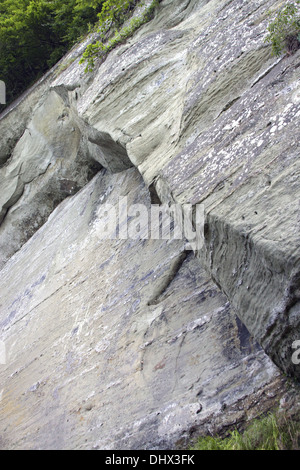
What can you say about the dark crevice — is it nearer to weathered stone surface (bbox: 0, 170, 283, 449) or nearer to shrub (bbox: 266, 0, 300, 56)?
weathered stone surface (bbox: 0, 170, 283, 449)

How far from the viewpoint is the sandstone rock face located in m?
3.86

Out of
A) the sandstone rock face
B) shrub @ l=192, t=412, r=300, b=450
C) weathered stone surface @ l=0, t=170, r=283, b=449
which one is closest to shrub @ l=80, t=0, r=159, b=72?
the sandstone rock face

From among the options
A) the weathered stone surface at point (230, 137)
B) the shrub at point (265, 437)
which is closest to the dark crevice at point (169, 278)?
the weathered stone surface at point (230, 137)

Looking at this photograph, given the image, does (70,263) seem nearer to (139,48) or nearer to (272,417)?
(139,48)

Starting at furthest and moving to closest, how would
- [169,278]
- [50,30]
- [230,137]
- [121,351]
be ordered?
[50,30] → [169,278] → [121,351] → [230,137]

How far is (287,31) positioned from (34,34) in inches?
459

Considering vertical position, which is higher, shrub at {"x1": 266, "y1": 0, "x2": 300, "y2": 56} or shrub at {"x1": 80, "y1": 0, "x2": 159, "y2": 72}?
shrub at {"x1": 80, "y1": 0, "x2": 159, "y2": 72}

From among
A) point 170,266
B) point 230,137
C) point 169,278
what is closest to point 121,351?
point 169,278

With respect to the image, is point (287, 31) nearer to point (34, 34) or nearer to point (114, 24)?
point (114, 24)

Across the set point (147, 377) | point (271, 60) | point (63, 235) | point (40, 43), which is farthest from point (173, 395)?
point (40, 43)

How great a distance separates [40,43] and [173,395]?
45.1ft

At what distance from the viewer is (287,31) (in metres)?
4.97

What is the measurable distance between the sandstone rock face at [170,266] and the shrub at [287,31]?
24 centimetres

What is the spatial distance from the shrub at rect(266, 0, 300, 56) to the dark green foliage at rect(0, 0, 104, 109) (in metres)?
8.77
